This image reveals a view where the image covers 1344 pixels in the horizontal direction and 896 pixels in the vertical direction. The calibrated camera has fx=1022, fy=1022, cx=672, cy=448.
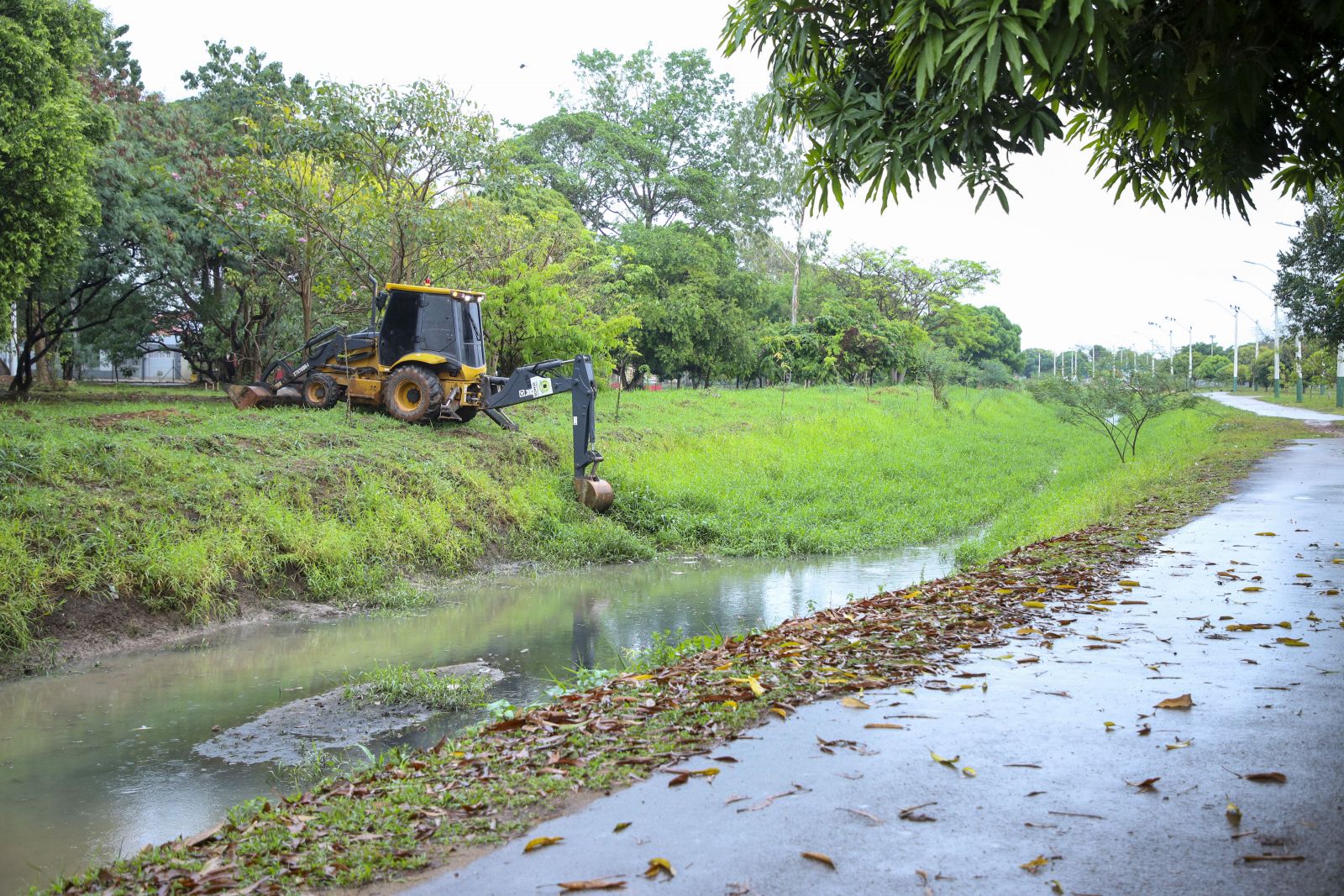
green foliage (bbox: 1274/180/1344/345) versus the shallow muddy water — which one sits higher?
green foliage (bbox: 1274/180/1344/345)

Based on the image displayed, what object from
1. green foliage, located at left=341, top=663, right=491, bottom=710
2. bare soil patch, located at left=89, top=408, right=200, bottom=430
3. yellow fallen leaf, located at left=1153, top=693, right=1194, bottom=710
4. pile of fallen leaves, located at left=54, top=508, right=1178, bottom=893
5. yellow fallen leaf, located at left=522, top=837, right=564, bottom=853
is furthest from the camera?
bare soil patch, located at left=89, top=408, right=200, bottom=430

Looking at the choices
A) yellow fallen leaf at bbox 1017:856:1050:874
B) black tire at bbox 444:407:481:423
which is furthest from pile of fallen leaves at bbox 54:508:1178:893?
black tire at bbox 444:407:481:423

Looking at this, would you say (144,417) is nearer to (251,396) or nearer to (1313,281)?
(251,396)

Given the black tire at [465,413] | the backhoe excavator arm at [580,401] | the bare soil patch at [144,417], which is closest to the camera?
the bare soil patch at [144,417]

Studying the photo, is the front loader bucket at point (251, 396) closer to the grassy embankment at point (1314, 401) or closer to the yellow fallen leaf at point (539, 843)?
the yellow fallen leaf at point (539, 843)

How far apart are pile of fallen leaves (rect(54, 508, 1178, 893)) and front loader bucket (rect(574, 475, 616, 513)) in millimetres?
10052

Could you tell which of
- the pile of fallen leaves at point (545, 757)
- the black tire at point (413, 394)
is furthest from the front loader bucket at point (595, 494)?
the pile of fallen leaves at point (545, 757)

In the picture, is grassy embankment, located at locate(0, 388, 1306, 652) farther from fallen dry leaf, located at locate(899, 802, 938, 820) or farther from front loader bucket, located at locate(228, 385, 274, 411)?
fallen dry leaf, located at locate(899, 802, 938, 820)

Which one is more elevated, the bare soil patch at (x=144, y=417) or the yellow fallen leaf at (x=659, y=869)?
the bare soil patch at (x=144, y=417)

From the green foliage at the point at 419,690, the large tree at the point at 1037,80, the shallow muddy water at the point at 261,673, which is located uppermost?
the large tree at the point at 1037,80

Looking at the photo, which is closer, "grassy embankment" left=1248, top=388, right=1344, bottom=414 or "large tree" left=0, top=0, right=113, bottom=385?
"large tree" left=0, top=0, right=113, bottom=385

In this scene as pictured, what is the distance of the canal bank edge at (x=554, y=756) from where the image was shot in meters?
4.03

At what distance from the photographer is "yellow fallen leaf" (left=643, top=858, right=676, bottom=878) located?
3.60m

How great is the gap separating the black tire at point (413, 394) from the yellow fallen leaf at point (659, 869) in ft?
52.6
